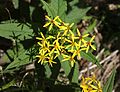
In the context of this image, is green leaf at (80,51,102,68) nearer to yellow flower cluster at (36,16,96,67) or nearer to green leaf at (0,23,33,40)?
yellow flower cluster at (36,16,96,67)

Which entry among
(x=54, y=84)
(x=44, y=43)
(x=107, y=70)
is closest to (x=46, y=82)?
(x=54, y=84)

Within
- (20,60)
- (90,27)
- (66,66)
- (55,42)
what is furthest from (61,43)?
(90,27)

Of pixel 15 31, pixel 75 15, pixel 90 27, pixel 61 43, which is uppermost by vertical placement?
pixel 90 27

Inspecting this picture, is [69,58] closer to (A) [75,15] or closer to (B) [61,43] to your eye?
(B) [61,43]

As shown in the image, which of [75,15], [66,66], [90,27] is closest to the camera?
[66,66]

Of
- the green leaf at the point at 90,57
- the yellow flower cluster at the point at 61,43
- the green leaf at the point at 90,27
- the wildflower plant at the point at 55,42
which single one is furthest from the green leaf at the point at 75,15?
the green leaf at the point at 90,27

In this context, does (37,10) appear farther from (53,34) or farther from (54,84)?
(54,84)

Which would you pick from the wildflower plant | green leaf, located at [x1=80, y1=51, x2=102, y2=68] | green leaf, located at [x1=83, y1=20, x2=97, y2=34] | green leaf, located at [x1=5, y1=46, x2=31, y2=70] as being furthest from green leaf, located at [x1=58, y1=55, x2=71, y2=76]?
green leaf, located at [x1=83, y1=20, x2=97, y2=34]
